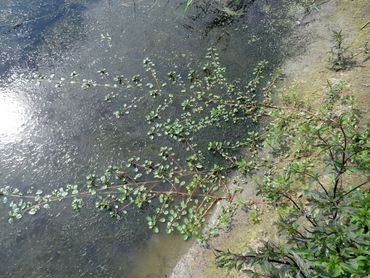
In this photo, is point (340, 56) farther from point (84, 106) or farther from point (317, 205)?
point (84, 106)

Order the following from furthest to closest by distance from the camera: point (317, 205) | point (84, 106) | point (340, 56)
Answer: point (84, 106) < point (340, 56) < point (317, 205)

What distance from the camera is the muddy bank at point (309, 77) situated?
11.2 feet

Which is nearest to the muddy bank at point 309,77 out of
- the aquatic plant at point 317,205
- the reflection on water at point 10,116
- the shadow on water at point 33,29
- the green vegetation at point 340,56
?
the green vegetation at point 340,56

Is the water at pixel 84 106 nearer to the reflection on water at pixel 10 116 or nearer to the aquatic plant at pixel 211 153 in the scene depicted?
Result: the reflection on water at pixel 10 116

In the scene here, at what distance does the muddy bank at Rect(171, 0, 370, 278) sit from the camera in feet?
11.2

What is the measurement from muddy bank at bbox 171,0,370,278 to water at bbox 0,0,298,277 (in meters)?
0.25

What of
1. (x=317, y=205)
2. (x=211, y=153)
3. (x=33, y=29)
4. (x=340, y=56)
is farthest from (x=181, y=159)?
(x=33, y=29)

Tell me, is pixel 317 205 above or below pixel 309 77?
above

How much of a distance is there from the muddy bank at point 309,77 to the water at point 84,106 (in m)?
0.25

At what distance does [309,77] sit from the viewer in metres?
4.71

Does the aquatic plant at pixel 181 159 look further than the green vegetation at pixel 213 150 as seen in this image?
Yes

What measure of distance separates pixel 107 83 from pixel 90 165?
1.29m

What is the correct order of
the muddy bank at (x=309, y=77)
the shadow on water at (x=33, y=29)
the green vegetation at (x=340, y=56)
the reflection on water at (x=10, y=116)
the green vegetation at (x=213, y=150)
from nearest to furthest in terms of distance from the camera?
the muddy bank at (x=309, y=77) < the green vegetation at (x=213, y=150) < the green vegetation at (x=340, y=56) < the reflection on water at (x=10, y=116) < the shadow on water at (x=33, y=29)

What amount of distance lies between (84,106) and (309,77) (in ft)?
9.14
